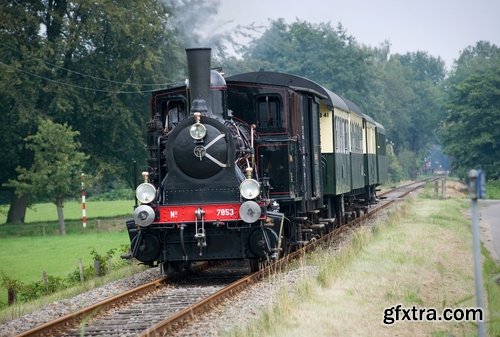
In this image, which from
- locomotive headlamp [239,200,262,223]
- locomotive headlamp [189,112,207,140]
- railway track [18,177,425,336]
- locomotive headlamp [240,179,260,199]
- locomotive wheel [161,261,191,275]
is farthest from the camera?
locomotive wheel [161,261,191,275]

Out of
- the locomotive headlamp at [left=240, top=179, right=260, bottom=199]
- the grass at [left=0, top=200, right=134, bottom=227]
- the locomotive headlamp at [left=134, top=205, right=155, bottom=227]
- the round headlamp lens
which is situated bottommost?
the grass at [left=0, top=200, right=134, bottom=227]

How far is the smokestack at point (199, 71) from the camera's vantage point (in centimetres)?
1430

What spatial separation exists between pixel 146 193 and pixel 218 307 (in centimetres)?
299

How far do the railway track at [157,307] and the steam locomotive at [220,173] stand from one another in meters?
0.46

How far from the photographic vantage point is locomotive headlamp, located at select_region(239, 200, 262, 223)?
13.9 metres

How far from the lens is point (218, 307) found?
11977 mm

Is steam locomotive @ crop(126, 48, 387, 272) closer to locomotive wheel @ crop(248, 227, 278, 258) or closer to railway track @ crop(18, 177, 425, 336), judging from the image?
locomotive wheel @ crop(248, 227, 278, 258)

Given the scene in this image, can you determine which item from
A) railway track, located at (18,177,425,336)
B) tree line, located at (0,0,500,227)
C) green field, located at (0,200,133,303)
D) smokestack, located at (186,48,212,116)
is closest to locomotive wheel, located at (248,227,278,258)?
railway track, located at (18,177,425,336)

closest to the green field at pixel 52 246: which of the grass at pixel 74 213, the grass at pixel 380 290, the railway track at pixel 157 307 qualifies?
the grass at pixel 74 213

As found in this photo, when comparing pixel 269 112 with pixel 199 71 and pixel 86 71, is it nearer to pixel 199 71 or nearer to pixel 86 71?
pixel 199 71

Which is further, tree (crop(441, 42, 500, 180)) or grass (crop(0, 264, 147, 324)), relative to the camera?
tree (crop(441, 42, 500, 180))

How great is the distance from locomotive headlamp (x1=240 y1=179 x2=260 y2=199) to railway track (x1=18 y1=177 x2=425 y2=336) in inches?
51.0

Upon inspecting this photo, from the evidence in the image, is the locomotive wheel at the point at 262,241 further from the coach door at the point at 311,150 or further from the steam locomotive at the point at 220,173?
the coach door at the point at 311,150

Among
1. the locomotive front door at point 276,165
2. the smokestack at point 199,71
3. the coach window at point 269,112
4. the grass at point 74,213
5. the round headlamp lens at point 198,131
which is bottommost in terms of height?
the grass at point 74,213
